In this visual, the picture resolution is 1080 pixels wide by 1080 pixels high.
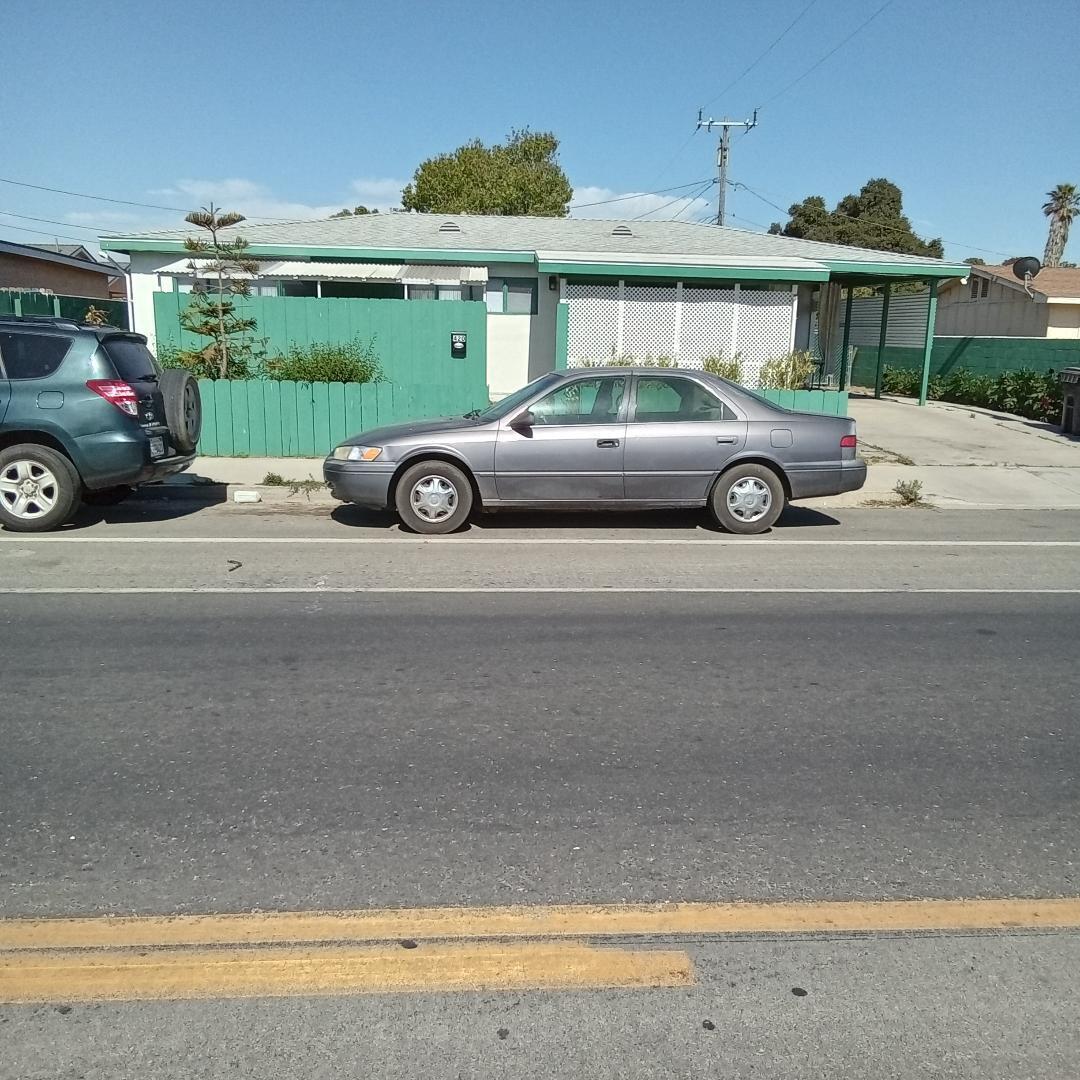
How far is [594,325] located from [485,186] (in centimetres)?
3219

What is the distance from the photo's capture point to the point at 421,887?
3168mm

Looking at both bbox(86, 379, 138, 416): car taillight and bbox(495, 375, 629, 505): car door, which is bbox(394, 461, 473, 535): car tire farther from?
bbox(86, 379, 138, 416): car taillight

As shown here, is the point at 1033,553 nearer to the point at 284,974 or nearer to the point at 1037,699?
the point at 1037,699

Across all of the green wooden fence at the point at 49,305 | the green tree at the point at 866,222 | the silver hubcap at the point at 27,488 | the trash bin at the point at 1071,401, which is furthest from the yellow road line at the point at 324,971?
the green tree at the point at 866,222

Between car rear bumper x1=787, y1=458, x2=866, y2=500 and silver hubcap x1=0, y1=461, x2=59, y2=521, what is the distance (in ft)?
22.8

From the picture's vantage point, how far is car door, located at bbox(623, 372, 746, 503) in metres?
8.93

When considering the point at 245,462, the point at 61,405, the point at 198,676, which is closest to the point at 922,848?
the point at 198,676

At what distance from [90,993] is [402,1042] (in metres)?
0.91

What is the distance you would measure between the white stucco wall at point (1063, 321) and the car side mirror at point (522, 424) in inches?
852

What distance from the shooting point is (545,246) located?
1986cm

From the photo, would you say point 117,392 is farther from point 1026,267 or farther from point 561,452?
point 1026,267

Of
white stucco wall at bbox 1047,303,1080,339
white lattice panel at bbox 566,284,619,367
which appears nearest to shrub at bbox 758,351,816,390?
white lattice panel at bbox 566,284,619,367

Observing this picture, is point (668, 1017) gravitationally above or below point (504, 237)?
below

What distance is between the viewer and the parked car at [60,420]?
863 centimetres
